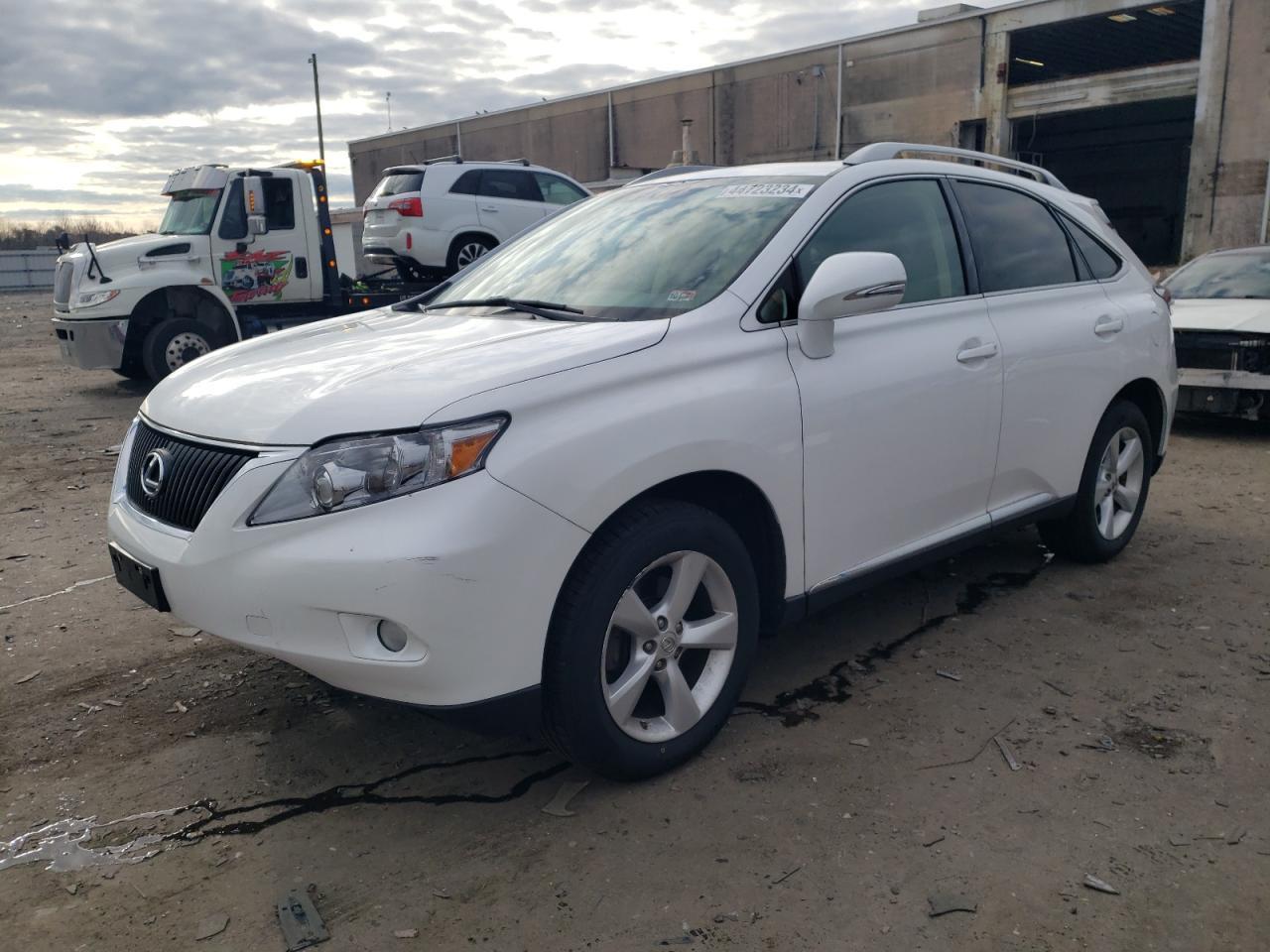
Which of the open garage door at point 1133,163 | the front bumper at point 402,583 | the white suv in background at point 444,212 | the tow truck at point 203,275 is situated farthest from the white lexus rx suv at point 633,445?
the open garage door at point 1133,163

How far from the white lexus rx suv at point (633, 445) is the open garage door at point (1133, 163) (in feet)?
95.4

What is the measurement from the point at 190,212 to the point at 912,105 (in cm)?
2326

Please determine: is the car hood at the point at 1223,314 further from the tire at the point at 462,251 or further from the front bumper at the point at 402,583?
the tire at the point at 462,251

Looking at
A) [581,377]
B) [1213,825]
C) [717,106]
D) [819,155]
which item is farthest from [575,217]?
[717,106]

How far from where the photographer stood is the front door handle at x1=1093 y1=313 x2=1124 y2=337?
4.45 meters

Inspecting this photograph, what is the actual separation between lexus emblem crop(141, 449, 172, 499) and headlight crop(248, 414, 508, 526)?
21.1 inches

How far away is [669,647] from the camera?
290cm

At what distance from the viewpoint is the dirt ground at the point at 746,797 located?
2.38 m

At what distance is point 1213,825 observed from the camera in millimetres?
2717

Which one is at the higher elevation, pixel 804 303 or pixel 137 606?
pixel 804 303

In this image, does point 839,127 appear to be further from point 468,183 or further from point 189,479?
point 189,479

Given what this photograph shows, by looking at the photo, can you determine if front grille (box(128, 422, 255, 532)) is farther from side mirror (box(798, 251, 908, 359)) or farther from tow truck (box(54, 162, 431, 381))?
tow truck (box(54, 162, 431, 381))

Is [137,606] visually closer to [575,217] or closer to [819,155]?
[575,217]

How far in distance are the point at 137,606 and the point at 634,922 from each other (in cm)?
308
